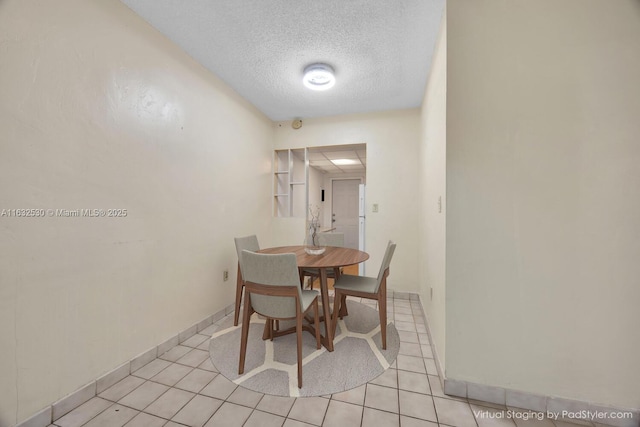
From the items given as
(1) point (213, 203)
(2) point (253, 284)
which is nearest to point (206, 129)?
(1) point (213, 203)

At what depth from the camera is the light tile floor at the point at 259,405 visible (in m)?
1.28

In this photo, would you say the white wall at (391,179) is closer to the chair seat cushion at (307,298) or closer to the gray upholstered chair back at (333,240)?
the gray upholstered chair back at (333,240)

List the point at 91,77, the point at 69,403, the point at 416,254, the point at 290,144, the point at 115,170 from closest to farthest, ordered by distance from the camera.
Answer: the point at 69,403
the point at 91,77
the point at 115,170
the point at 416,254
the point at 290,144

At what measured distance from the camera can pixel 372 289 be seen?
79.7 inches

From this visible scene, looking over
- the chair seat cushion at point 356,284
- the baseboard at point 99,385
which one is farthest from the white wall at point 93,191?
the chair seat cushion at point 356,284

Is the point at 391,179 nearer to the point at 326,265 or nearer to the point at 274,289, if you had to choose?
the point at 326,265

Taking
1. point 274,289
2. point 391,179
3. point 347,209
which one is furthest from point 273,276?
point 347,209

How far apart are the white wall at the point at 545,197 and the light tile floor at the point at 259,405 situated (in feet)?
0.76

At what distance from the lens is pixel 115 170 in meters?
1.59

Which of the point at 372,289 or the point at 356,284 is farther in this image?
the point at 356,284

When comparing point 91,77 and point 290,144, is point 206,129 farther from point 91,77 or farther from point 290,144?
point 290,144

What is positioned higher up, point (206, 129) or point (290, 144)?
point (290, 144)

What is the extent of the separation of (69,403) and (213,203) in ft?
5.54

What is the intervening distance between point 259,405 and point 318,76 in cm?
266
